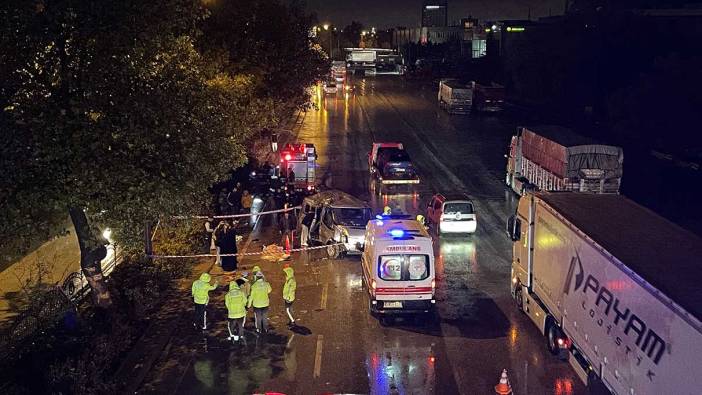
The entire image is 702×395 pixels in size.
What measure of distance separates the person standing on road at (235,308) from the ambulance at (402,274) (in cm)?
310

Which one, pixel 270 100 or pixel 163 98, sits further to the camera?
pixel 270 100

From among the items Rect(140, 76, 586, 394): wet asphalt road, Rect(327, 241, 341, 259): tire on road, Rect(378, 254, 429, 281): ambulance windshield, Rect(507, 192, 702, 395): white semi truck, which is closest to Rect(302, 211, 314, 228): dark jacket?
Rect(140, 76, 586, 394): wet asphalt road

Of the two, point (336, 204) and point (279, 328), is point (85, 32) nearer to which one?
point (279, 328)

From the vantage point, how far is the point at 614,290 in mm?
11281

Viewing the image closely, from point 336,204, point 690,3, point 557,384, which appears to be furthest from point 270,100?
point 690,3

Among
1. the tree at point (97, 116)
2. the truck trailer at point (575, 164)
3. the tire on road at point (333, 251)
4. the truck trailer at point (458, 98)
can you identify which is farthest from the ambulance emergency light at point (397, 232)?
the truck trailer at point (458, 98)

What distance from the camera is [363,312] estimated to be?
1888 centimetres

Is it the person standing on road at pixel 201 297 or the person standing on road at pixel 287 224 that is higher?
the person standing on road at pixel 201 297

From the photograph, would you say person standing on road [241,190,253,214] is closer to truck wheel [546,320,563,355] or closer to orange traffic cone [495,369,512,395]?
truck wheel [546,320,563,355]

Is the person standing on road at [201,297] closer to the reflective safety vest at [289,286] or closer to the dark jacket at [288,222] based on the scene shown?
the reflective safety vest at [289,286]

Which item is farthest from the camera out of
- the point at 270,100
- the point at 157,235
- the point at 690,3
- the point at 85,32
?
the point at 690,3

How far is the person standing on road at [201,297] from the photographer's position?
17.0m

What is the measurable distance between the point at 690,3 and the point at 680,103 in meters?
33.8

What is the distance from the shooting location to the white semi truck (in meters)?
9.18
